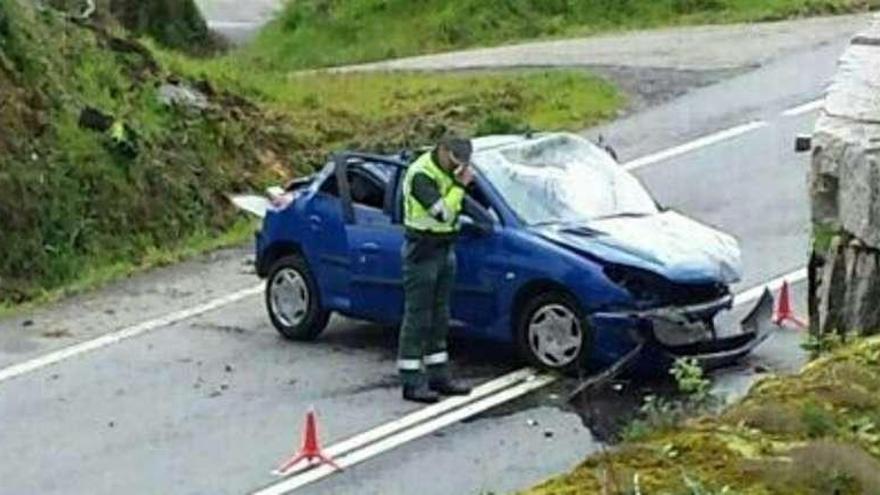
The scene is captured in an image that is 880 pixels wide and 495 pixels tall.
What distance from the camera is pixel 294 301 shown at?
642 inches

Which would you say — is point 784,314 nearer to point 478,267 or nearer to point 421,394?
point 478,267

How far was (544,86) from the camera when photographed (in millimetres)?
26172

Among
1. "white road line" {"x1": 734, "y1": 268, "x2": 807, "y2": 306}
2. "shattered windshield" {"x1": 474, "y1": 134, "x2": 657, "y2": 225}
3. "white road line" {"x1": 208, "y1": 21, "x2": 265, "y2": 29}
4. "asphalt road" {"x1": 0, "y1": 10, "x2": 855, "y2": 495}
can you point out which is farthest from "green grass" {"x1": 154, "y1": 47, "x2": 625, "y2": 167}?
"white road line" {"x1": 208, "y1": 21, "x2": 265, "y2": 29}

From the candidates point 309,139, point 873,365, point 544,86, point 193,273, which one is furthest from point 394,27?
point 873,365

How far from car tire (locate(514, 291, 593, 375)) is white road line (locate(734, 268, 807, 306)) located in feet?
7.37

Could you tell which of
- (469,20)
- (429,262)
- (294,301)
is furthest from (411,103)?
(429,262)

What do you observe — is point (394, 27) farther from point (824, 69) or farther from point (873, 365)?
point (873, 365)

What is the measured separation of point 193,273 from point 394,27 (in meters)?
15.1

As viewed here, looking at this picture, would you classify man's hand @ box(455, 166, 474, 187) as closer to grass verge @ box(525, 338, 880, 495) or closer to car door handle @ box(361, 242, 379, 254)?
car door handle @ box(361, 242, 379, 254)

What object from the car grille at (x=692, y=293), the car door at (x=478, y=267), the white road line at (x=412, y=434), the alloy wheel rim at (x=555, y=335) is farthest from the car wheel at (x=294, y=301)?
the car grille at (x=692, y=293)

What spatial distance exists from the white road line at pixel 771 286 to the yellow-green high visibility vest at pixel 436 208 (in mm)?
3041

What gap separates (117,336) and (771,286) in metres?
5.00

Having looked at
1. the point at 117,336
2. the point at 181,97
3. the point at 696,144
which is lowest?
the point at 117,336

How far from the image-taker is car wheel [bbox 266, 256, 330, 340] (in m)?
16.1
